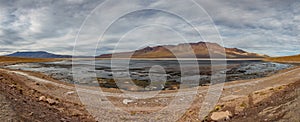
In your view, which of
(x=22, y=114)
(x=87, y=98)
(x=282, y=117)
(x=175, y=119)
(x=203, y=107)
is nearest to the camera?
(x=282, y=117)

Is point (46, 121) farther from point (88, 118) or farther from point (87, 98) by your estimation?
point (87, 98)

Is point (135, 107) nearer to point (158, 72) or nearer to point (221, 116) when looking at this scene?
point (221, 116)


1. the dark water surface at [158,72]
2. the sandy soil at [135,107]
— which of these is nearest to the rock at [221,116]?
the sandy soil at [135,107]

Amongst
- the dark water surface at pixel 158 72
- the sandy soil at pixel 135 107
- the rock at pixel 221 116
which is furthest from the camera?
the dark water surface at pixel 158 72

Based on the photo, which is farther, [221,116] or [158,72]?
[158,72]

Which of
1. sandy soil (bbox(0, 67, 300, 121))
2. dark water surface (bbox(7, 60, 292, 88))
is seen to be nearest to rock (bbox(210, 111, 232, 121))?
sandy soil (bbox(0, 67, 300, 121))

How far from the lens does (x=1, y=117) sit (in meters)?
10.0

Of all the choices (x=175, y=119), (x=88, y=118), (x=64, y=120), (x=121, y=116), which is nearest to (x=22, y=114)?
(x=64, y=120)

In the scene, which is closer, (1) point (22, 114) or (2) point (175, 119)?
(1) point (22, 114)

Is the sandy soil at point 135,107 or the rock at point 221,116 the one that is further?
the rock at point 221,116

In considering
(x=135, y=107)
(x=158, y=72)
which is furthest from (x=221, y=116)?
(x=158, y=72)

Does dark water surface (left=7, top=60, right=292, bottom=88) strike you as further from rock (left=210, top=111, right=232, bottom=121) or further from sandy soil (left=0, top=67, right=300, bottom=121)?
rock (left=210, top=111, right=232, bottom=121)

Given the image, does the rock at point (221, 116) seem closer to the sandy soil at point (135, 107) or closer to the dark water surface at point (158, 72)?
the sandy soil at point (135, 107)

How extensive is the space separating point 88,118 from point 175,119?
5734 mm
